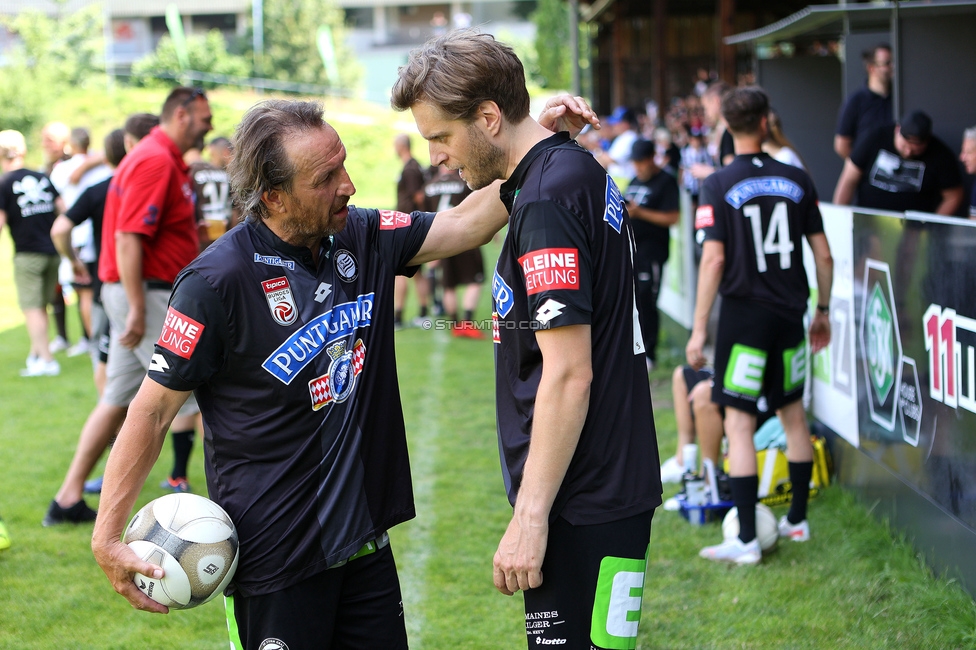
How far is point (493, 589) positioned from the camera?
15.7ft

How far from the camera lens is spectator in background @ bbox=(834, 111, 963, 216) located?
6.74m

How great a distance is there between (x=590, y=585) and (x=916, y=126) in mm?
5481

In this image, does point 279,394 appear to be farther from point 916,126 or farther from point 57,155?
point 57,155

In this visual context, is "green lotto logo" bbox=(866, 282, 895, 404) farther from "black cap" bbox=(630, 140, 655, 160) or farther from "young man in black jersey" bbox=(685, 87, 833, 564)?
"black cap" bbox=(630, 140, 655, 160)

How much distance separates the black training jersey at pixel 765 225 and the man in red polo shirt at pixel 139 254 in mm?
3101

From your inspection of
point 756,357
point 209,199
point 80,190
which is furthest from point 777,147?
point 80,190

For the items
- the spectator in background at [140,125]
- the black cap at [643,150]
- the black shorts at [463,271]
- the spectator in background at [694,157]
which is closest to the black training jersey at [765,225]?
the spectator in background at [140,125]

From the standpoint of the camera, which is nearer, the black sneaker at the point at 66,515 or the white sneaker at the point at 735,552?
the white sneaker at the point at 735,552

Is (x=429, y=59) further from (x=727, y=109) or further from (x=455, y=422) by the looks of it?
(x=455, y=422)

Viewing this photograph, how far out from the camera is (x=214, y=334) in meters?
2.36

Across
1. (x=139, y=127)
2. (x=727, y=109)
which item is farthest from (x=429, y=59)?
(x=139, y=127)

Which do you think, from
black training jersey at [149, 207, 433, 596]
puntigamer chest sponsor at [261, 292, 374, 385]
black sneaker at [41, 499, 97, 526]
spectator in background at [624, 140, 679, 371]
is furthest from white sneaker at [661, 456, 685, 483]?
puntigamer chest sponsor at [261, 292, 374, 385]

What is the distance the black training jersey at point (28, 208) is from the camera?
379 inches

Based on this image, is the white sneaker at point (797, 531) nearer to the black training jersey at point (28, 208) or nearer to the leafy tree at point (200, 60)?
the black training jersey at point (28, 208)
